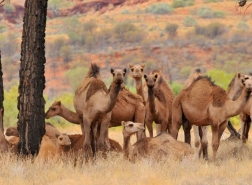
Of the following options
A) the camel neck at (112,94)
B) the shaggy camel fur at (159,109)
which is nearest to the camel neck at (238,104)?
the shaggy camel fur at (159,109)

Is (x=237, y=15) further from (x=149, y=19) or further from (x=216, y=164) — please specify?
(x=216, y=164)

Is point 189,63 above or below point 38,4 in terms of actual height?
below

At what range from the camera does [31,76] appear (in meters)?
13.9

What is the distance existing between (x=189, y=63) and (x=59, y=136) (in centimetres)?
4612

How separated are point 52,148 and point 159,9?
61.5m

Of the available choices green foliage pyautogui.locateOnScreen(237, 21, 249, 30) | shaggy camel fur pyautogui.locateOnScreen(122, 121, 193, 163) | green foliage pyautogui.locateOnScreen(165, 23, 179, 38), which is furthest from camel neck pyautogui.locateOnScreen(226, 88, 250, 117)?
green foliage pyautogui.locateOnScreen(237, 21, 249, 30)

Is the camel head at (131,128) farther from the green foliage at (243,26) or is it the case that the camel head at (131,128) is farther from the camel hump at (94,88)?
the green foliage at (243,26)

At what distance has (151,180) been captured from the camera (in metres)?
10.7

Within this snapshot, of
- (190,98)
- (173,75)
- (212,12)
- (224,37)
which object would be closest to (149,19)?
(212,12)

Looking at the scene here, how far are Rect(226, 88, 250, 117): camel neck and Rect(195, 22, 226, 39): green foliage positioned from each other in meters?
52.1

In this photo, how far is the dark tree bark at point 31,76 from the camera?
13859mm

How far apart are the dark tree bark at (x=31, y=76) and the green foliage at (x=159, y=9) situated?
198ft

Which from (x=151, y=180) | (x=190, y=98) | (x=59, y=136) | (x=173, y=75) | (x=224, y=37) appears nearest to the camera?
(x=151, y=180)

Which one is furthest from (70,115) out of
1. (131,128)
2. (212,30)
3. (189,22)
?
(189,22)
